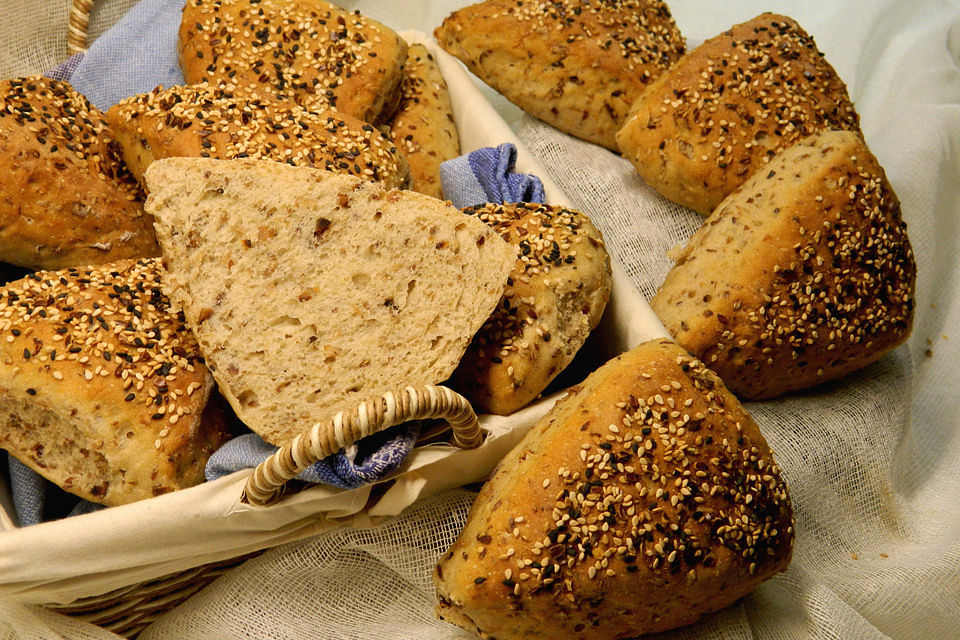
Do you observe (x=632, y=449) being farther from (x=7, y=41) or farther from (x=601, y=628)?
(x=7, y=41)

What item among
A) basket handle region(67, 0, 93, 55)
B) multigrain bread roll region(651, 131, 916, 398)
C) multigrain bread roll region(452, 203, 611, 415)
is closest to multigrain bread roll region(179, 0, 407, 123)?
basket handle region(67, 0, 93, 55)

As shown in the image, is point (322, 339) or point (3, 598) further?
point (322, 339)

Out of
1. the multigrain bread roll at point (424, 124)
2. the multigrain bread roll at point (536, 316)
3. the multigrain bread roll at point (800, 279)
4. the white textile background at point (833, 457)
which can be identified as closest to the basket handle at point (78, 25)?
the white textile background at point (833, 457)

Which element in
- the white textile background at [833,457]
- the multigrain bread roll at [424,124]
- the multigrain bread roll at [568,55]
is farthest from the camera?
the multigrain bread roll at [568,55]

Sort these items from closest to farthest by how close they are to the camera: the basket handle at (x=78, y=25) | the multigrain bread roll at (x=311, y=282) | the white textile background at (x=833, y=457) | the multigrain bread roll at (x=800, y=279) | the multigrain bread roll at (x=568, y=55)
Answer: the multigrain bread roll at (x=311, y=282)
the white textile background at (x=833, y=457)
the multigrain bread roll at (x=800, y=279)
the multigrain bread roll at (x=568, y=55)
the basket handle at (x=78, y=25)

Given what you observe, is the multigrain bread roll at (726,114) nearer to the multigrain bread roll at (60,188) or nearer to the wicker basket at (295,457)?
the wicker basket at (295,457)

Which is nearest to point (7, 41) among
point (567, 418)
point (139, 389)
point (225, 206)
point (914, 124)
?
point (225, 206)

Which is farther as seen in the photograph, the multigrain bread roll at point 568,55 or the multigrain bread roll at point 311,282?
the multigrain bread roll at point 568,55

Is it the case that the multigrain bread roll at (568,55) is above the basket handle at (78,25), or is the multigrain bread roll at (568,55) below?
below
